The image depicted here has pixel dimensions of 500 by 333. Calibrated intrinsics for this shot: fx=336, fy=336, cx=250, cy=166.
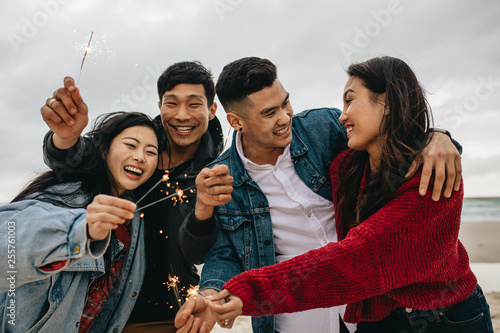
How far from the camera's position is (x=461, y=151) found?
2223 millimetres

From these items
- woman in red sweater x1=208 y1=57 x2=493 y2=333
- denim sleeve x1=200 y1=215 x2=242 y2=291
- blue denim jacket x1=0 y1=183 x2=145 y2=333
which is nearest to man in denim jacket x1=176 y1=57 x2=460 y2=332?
denim sleeve x1=200 y1=215 x2=242 y2=291

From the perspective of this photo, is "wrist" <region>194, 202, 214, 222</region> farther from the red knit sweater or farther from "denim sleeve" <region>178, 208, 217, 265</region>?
the red knit sweater

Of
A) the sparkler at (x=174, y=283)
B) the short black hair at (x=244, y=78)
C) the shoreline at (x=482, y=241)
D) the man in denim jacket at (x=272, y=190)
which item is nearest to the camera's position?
the man in denim jacket at (x=272, y=190)

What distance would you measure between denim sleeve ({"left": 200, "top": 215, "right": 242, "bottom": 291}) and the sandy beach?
10.3ft

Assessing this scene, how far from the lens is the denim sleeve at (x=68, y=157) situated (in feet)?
7.72

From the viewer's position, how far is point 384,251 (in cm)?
177

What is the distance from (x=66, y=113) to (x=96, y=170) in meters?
0.56

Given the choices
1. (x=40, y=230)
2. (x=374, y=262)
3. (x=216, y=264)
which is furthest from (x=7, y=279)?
(x=374, y=262)

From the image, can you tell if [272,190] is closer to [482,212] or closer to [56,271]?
[56,271]

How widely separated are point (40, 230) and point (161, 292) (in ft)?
4.92

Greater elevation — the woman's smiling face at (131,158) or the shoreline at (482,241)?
the woman's smiling face at (131,158)

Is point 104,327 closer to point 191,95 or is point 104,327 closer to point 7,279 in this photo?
point 7,279

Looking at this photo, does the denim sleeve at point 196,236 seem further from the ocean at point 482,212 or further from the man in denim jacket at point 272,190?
the ocean at point 482,212

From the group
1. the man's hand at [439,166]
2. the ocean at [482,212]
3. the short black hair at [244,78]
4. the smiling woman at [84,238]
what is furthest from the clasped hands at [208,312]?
the ocean at [482,212]
